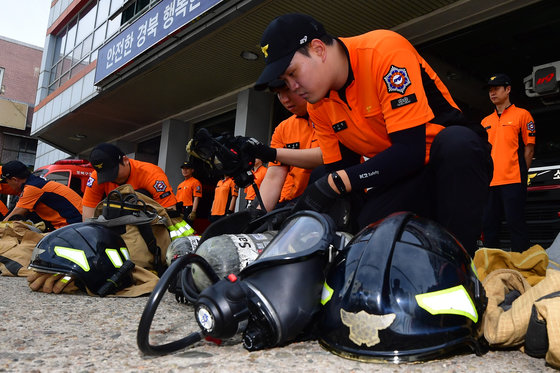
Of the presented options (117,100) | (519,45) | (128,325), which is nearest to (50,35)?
(117,100)

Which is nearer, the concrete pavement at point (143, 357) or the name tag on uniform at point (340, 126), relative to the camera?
the concrete pavement at point (143, 357)

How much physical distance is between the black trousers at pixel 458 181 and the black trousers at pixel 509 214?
Result: 223 centimetres

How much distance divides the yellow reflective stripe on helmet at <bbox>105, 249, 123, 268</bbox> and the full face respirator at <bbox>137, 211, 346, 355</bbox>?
4.62 ft

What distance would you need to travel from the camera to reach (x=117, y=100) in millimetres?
9695

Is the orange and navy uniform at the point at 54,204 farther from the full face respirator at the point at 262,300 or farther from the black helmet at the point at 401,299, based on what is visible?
the black helmet at the point at 401,299

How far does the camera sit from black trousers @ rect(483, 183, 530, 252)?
3703 mm

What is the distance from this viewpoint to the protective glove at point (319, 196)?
1656mm

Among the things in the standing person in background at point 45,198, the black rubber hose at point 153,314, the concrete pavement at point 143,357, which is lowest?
the concrete pavement at point 143,357

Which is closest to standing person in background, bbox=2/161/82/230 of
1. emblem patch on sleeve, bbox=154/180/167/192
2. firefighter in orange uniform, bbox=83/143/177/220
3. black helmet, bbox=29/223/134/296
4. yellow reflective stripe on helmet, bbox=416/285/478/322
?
firefighter in orange uniform, bbox=83/143/177/220

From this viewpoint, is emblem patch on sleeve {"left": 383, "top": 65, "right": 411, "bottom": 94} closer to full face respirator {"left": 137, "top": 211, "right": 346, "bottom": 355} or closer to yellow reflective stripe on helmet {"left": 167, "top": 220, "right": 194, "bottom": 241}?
full face respirator {"left": 137, "top": 211, "right": 346, "bottom": 355}

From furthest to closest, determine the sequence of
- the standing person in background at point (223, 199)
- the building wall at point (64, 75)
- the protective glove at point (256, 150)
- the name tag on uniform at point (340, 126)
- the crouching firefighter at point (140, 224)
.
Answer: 1. the building wall at point (64, 75)
2. the standing person in background at point (223, 199)
3. the crouching firefighter at point (140, 224)
4. the protective glove at point (256, 150)
5. the name tag on uniform at point (340, 126)

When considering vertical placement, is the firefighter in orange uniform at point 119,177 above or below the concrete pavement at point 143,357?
above

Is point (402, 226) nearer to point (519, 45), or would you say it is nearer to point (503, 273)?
point (503, 273)

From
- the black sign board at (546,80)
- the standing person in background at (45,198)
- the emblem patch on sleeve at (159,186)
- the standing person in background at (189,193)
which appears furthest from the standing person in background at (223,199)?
the black sign board at (546,80)
